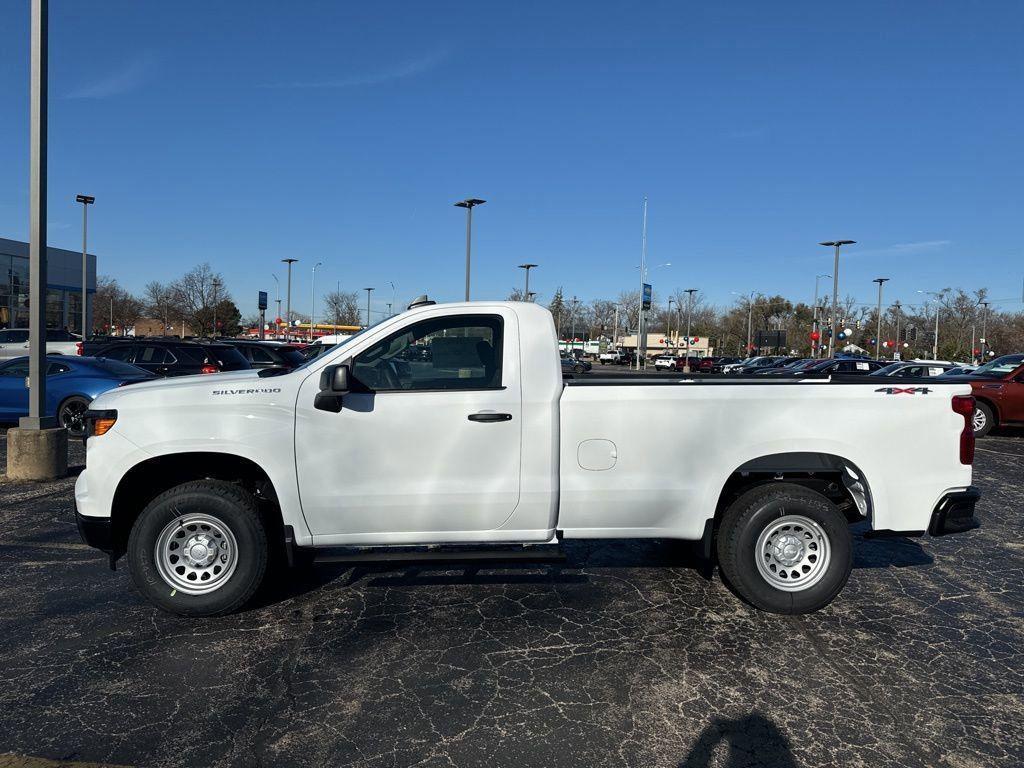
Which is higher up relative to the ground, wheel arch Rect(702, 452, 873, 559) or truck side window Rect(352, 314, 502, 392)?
truck side window Rect(352, 314, 502, 392)

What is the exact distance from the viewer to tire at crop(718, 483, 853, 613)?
15.6ft

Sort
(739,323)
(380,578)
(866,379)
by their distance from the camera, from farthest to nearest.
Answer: (739,323) → (380,578) → (866,379)

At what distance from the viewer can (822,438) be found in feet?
15.5

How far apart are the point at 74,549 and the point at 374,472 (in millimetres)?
3360

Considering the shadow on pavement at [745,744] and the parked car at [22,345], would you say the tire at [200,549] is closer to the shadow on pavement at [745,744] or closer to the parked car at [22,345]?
the shadow on pavement at [745,744]

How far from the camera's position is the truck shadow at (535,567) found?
5449 millimetres

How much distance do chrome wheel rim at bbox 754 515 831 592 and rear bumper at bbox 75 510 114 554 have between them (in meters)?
4.07

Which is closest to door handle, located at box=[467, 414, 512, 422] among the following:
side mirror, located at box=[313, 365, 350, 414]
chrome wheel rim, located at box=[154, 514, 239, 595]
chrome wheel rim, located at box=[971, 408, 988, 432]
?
side mirror, located at box=[313, 365, 350, 414]

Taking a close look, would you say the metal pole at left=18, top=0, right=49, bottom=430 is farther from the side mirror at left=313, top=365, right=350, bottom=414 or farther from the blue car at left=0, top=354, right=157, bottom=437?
the side mirror at left=313, top=365, right=350, bottom=414

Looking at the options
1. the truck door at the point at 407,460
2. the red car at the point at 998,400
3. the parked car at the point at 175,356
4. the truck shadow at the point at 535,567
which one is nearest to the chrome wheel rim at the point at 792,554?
the truck shadow at the point at 535,567

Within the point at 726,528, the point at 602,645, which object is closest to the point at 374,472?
the point at 602,645

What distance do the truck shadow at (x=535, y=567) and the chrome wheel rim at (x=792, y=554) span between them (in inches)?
17.3

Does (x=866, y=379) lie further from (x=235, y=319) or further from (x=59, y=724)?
(x=235, y=319)

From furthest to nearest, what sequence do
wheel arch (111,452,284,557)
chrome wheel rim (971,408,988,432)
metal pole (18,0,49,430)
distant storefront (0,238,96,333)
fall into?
1. distant storefront (0,238,96,333)
2. chrome wheel rim (971,408,988,432)
3. metal pole (18,0,49,430)
4. wheel arch (111,452,284,557)
